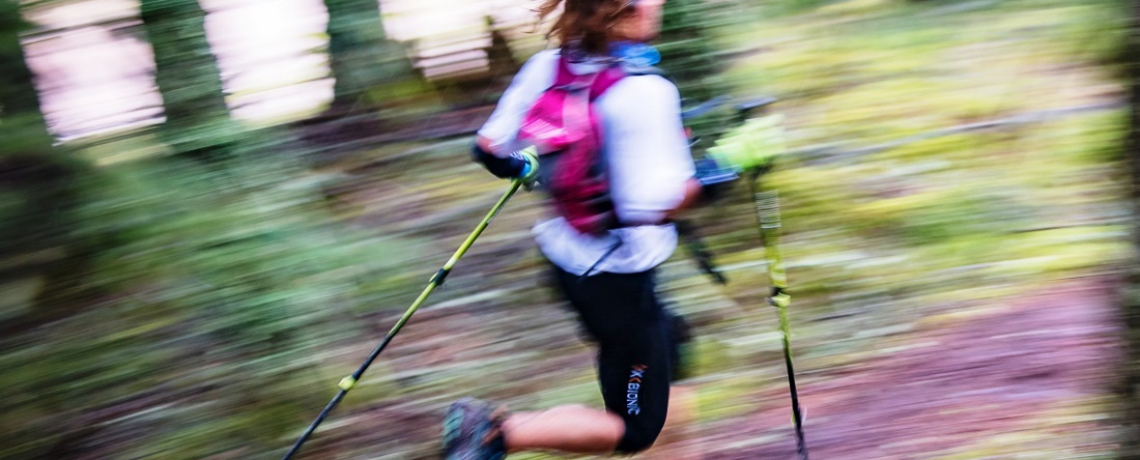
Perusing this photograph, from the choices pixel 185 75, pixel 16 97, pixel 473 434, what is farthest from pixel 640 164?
pixel 16 97

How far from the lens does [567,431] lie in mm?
2643

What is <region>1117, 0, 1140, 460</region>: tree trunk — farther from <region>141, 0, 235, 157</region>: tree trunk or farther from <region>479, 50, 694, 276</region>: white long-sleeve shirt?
<region>141, 0, 235, 157</region>: tree trunk

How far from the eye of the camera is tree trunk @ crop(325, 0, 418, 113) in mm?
4371

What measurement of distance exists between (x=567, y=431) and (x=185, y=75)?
6.93 ft

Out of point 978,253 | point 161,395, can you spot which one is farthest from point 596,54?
point 978,253

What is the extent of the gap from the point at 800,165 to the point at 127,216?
361 cm

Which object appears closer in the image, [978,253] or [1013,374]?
[1013,374]

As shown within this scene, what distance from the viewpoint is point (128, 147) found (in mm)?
3430

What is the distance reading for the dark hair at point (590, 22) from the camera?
2287mm

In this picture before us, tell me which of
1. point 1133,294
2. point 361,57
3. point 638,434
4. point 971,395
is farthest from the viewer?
point 361,57

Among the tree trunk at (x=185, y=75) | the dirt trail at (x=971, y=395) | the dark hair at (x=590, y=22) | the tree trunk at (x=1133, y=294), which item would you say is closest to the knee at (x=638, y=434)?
the dirt trail at (x=971, y=395)

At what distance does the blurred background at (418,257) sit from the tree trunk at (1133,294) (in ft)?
0.07

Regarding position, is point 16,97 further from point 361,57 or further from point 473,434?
point 473,434

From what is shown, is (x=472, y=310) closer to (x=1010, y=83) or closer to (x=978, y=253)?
(x=978, y=253)
